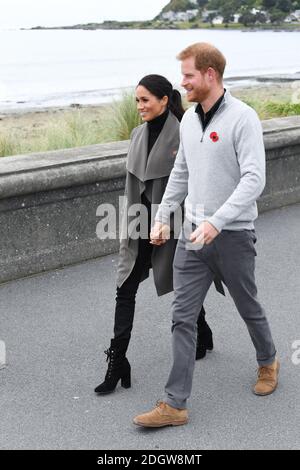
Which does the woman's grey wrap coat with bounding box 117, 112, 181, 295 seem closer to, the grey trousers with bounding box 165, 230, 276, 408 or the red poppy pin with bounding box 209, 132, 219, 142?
the grey trousers with bounding box 165, 230, 276, 408

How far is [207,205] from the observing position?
14.5ft

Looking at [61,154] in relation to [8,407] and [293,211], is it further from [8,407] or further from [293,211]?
[8,407]

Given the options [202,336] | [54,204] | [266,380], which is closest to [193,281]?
[266,380]

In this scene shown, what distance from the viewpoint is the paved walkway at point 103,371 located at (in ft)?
14.5

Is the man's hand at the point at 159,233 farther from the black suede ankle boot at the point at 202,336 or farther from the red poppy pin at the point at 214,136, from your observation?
the black suede ankle boot at the point at 202,336

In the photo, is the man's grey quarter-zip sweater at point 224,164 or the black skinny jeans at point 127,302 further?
the black skinny jeans at point 127,302

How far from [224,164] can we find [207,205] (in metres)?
0.23

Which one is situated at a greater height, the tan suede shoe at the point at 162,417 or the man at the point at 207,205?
the man at the point at 207,205

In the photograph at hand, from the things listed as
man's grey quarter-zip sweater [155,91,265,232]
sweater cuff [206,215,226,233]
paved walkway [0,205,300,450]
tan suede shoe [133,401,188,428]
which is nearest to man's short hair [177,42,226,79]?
man's grey quarter-zip sweater [155,91,265,232]

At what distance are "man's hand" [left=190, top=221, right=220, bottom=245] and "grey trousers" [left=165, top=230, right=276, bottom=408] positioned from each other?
0.31 m

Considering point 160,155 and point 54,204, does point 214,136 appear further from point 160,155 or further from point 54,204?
point 54,204

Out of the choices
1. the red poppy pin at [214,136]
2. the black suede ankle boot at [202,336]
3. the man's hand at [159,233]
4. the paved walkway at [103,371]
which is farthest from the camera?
the black suede ankle boot at [202,336]

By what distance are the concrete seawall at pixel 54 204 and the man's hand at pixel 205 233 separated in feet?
9.30

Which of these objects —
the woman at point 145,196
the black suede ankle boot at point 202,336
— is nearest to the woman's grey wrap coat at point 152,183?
the woman at point 145,196
